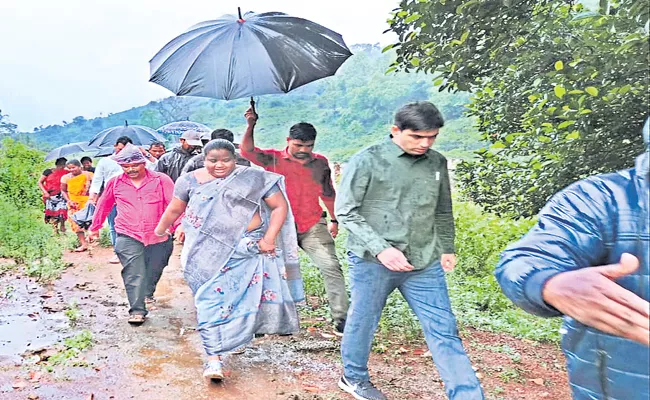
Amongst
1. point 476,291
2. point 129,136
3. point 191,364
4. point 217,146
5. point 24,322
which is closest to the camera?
point 217,146

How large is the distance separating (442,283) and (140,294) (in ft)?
9.90

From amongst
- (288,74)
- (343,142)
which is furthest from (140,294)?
(343,142)

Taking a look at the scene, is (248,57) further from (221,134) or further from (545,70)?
(545,70)

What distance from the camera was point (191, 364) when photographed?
427 centimetres

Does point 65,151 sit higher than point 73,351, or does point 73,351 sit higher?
point 65,151

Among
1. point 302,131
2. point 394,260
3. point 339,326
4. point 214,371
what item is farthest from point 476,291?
point 394,260

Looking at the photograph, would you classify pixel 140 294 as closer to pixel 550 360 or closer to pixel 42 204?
pixel 550 360

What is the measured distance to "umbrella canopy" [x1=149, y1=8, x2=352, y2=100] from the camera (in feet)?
15.7

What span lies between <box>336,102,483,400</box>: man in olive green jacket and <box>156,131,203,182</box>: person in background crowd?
3458 mm

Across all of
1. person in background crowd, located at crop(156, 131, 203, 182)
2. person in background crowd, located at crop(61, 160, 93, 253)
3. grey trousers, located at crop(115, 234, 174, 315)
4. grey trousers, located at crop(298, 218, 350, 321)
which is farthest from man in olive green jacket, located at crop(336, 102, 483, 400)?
person in background crowd, located at crop(61, 160, 93, 253)

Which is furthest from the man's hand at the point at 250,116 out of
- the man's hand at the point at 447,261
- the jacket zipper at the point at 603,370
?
the jacket zipper at the point at 603,370

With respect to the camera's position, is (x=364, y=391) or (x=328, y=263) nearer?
(x=364, y=391)

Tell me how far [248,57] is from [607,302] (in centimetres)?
411

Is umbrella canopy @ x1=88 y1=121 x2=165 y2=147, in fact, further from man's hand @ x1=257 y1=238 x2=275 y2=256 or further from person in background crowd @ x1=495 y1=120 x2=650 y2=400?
person in background crowd @ x1=495 y1=120 x2=650 y2=400
